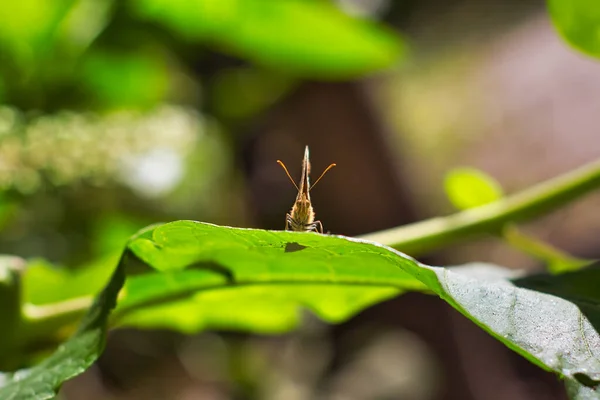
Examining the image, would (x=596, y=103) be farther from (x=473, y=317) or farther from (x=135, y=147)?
(x=473, y=317)

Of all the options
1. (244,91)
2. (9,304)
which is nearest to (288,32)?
(244,91)

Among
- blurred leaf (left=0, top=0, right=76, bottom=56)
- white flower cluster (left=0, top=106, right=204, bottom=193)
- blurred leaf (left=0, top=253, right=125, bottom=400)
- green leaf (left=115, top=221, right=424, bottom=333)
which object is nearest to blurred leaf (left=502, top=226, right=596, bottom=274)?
green leaf (left=115, top=221, right=424, bottom=333)

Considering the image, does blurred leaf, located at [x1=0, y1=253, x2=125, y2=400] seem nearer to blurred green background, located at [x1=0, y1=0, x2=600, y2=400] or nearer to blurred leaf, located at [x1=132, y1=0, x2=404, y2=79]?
blurred green background, located at [x1=0, y1=0, x2=600, y2=400]

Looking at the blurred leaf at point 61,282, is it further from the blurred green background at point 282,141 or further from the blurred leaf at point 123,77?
the blurred leaf at point 123,77

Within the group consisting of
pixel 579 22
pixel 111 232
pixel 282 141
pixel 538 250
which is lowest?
pixel 111 232

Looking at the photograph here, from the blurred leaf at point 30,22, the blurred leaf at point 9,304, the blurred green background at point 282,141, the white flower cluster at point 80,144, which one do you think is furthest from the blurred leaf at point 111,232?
the blurred leaf at point 9,304

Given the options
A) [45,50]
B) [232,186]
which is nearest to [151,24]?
[45,50]

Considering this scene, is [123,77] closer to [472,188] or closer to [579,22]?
[472,188]

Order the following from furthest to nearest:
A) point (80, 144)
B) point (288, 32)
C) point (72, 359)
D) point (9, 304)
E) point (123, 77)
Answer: point (123, 77)
point (288, 32)
point (80, 144)
point (9, 304)
point (72, 359)
